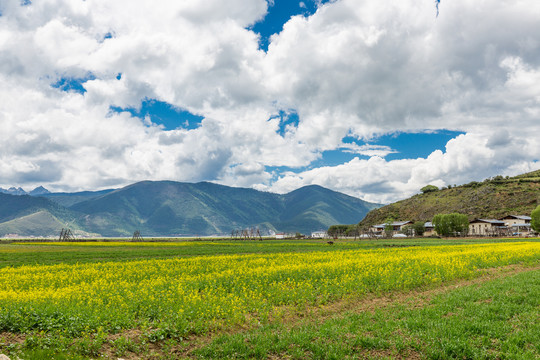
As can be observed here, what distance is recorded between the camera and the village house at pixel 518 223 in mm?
139850

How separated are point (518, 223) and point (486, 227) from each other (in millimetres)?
13936

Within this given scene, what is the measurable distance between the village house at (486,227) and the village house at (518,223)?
2.83 metres

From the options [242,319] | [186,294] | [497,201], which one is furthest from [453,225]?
[242,319]

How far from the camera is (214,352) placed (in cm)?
1182

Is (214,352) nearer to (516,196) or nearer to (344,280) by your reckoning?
(344,280)

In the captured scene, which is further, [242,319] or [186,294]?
[186,294]

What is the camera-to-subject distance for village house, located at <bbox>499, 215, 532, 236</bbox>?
139850mm

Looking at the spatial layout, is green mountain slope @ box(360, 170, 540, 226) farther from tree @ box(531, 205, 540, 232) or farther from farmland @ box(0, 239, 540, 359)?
farmland @ box(0, 239, 540, 359)

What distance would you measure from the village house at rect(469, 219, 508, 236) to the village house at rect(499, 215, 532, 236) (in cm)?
283

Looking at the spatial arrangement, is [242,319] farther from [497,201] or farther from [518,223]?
[497,201]

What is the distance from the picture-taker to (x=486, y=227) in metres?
145

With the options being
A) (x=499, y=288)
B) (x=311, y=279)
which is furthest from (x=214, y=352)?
(x=499, y=288)

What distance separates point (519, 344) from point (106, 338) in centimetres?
1426

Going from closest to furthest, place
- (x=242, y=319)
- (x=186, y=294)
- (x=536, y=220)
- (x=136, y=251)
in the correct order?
(x=242, y=319) < (x=186, y=294) < (x=136, y=251) < (x=536, y=220)
